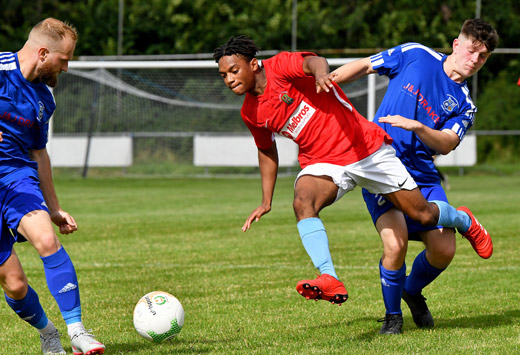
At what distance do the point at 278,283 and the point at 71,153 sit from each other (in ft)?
61.0

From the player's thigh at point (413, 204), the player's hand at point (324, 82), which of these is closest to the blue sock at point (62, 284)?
the player's hand at point (324, 82)

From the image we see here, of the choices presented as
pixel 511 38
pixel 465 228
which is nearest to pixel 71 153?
pixel 511 38

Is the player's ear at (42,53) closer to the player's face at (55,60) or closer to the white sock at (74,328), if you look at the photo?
the player's face at (55,60)

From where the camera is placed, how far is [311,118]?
5.14 meters

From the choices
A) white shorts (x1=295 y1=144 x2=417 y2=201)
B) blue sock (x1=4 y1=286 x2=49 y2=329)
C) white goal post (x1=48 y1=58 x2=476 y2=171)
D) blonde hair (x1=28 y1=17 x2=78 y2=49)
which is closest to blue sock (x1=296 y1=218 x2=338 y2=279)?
white shorts (x1=295 y1=144 x2=417 y2=201)

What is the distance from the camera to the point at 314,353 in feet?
15.7

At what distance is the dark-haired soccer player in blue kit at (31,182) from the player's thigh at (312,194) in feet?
4.60

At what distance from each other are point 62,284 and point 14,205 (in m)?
0.53

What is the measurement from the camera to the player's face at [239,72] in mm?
5156

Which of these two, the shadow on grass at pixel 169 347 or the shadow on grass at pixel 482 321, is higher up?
the shadow on grass at pixel 169 347

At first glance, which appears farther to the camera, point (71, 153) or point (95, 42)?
point (95, 42)

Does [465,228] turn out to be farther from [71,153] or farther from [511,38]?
[511,38]

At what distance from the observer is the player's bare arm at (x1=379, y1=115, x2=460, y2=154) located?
4.87m

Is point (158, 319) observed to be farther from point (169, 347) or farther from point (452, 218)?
point (452, 218)
